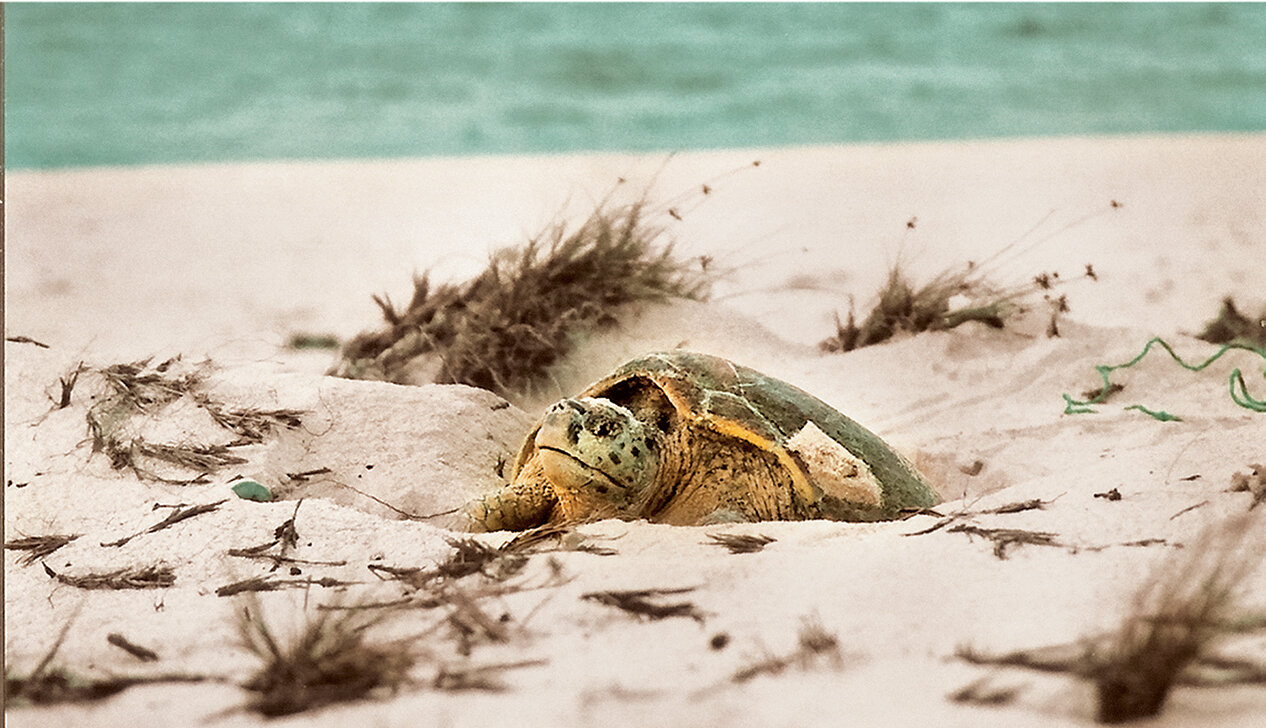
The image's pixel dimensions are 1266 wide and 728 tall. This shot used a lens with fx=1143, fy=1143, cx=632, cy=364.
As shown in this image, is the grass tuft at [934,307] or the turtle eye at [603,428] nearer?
the turtle eye at [603,428]

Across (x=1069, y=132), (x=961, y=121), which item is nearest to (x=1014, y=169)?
(x=1069, y=132)

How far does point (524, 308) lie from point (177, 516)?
1335 mm

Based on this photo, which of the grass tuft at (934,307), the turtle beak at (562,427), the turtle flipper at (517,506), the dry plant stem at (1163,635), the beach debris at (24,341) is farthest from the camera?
the grass tuft at (934,307)

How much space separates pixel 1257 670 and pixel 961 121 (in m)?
7.43

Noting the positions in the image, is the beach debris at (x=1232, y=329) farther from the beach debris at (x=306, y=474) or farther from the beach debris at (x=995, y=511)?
the beach debris at (x=306, y=474)

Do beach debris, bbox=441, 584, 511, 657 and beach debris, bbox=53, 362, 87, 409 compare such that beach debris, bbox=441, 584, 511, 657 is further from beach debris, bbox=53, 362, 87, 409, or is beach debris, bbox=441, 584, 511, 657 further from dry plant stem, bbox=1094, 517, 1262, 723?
beach debris, bbox=53, 362, 87, 409

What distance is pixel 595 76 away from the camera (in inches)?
377

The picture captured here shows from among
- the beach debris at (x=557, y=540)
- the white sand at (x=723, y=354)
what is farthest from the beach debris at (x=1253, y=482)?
the beach debris at (x=557, y=540)

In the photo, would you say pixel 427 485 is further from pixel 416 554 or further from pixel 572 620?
pixel 572 620

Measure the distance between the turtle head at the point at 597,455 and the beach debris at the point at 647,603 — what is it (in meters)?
0.66

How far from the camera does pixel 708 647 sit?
1515 millimetres

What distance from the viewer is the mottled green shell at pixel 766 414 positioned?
234 centimetres

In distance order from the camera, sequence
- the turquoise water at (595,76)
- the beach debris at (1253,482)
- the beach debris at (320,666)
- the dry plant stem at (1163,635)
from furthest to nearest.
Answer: the turquoise water at (595,76) → the beach debris at (1253,482) → the beach debris at (320,666) → the dry plant stem at (1163,635)

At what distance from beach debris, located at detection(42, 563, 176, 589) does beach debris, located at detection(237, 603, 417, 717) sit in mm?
368
